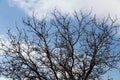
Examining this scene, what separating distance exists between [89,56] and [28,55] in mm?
3571

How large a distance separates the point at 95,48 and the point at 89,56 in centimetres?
58

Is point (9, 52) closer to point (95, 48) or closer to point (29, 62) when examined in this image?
point (29, 62)

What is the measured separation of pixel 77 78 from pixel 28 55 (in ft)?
10.9

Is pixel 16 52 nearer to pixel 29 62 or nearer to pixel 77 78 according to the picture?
pixel 29 62

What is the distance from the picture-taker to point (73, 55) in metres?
39.8

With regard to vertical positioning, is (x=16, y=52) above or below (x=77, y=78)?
above

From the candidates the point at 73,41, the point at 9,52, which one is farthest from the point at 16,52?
the point at 73,41

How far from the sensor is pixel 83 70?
39.3m

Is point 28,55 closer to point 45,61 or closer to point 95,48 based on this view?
point 45,61

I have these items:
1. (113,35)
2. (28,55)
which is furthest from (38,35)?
(113,35)

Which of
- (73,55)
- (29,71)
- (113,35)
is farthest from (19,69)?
(113,35)

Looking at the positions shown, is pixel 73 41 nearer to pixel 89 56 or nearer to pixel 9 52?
pixel 89 56

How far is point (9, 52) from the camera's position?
40.4 meters

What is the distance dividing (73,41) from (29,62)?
286 cm
